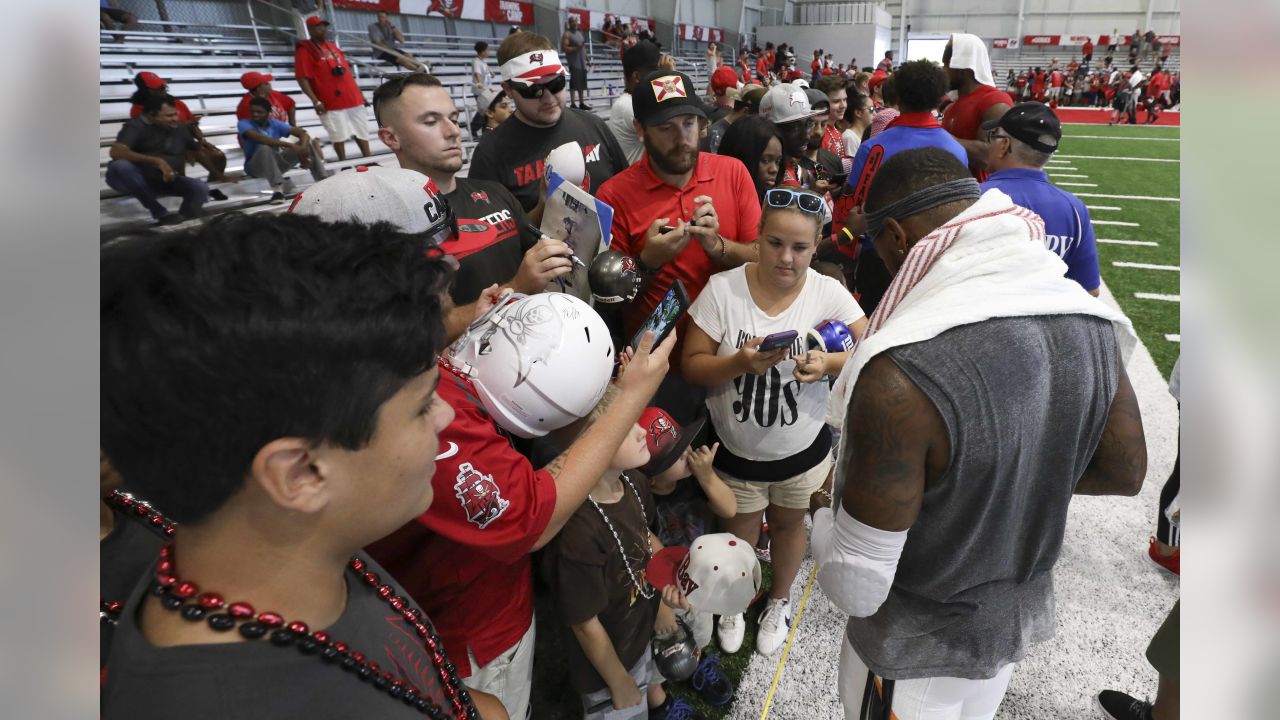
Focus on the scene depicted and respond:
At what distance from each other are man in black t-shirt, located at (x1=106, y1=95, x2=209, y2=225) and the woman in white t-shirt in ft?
20.1

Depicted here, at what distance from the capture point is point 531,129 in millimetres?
3648

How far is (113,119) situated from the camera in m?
7.07

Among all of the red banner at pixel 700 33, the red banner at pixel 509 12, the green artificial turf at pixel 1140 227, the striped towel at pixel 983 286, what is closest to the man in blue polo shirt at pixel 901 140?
the green artificial turf at pixel 1140 227

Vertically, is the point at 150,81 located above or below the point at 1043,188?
above

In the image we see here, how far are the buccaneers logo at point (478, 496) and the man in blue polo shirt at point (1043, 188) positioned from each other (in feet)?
9.47

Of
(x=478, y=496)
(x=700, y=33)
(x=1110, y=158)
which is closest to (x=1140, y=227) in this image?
(x=1110, y=158)

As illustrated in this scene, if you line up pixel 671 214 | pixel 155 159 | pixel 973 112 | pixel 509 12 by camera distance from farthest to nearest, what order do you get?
pixel 509 12 < pixel 155 159 < pixel 973 112 < pixel 671 214

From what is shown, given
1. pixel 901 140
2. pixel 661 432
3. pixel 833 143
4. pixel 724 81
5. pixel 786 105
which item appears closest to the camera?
pixel 661 432

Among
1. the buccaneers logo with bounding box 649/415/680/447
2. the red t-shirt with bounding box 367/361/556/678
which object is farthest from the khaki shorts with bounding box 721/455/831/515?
the red t-shirt with bounding box 367/361/556/678

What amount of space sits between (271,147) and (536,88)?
6.21 meters

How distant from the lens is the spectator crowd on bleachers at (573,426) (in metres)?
0.80

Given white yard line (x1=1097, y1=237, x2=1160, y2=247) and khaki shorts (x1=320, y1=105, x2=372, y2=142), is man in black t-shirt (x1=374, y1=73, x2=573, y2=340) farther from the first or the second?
white yard line (x1=1097, y1=237, x2=1160, y2=247)

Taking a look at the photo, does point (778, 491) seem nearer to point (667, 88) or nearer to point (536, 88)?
point (667, 88)

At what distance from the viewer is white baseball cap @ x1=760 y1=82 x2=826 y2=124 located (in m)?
4.39
